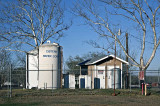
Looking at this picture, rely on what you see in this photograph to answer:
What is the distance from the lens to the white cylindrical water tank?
72.0 ft

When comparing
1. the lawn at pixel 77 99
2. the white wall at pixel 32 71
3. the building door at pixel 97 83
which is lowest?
the lawn at pixel 77 99

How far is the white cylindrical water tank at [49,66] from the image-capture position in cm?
2195

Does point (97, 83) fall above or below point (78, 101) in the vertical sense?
above

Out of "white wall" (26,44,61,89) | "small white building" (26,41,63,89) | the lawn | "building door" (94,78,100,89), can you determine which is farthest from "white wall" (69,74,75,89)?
the lawn

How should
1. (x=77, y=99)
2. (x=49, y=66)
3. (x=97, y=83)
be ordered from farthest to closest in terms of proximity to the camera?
(x=97, y=83) < (x=49, y=66) < (x=77, y=99)

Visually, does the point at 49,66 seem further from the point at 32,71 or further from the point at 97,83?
the point at 97,83

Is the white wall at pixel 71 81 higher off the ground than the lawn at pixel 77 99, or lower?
higher

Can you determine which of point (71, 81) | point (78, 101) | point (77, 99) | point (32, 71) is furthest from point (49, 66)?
point (78, 101)

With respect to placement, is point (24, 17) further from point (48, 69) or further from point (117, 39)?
point (117, 39)

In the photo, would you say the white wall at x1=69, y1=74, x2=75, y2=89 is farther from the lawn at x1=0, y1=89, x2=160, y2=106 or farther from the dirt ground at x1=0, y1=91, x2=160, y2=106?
the dirt ground at x1=0, y1=91, x2=160, y2=106

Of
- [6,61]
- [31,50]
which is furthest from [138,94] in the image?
[6,61]

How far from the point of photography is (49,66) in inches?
867

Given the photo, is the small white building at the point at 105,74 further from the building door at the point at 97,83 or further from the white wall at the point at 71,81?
the white wall at the point at 71,81

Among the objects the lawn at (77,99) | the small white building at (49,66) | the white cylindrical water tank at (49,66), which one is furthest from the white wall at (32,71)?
the lawn at (77,99)
